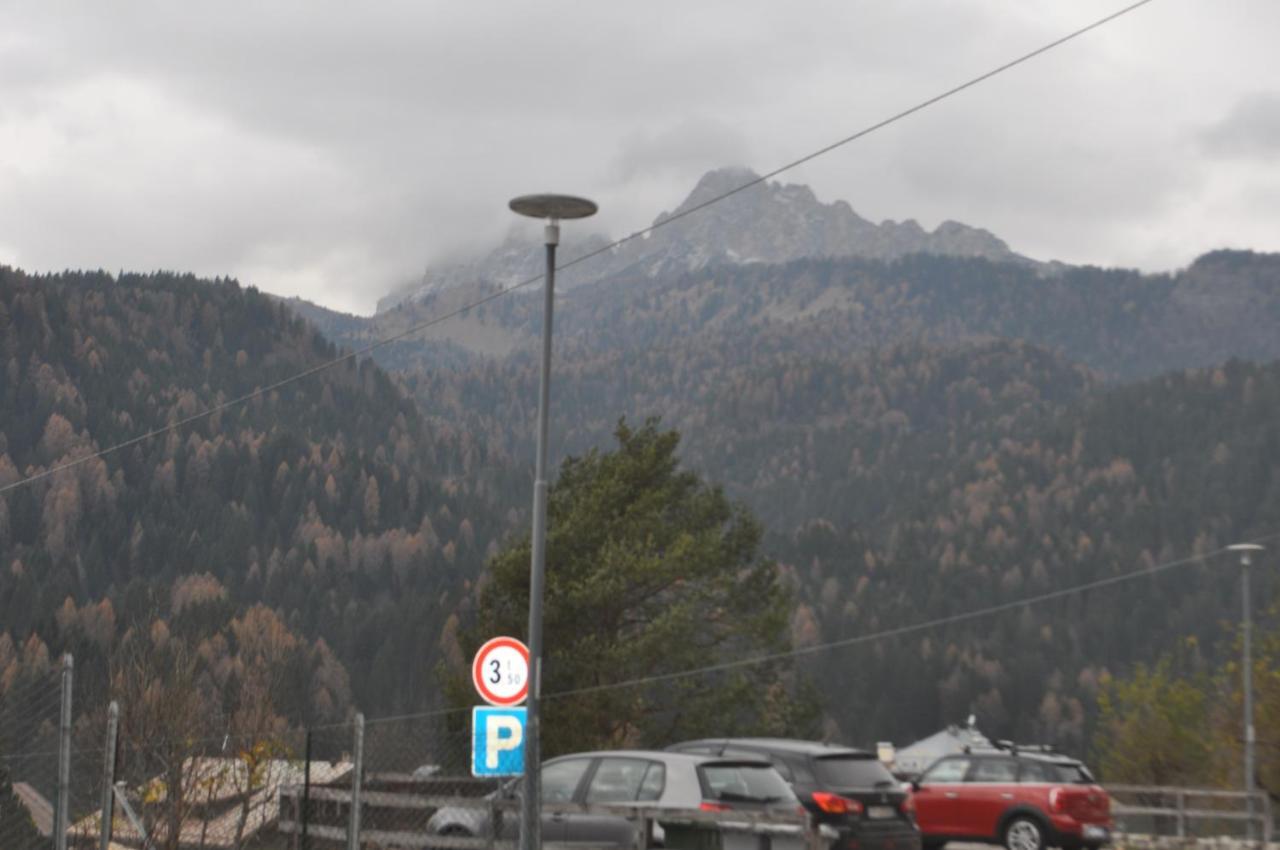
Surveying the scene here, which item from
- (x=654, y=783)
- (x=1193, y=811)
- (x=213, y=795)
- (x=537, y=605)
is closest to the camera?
(x=537, y=605)

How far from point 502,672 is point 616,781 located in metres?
2.71

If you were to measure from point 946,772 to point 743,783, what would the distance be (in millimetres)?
8449

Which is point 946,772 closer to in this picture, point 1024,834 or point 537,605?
point 1024,834

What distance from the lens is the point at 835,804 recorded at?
17484 millimetres

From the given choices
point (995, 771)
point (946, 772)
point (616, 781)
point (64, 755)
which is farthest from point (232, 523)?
point (64, 755)

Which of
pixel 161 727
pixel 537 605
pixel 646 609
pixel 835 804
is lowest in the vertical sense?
pixel 835 804

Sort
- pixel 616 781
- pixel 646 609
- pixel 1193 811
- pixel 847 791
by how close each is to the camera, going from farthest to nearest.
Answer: pixel 646 609 → pixel 1193 811 → pixel 847 791 → pixel 616 781

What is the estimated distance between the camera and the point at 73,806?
936 inches

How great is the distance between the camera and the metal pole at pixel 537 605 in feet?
39.3

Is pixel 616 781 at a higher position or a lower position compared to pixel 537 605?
lower

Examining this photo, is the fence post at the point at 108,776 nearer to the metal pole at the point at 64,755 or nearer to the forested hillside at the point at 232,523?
the metal pole at the point at 64,755

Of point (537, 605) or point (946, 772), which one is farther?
point (946, 772)

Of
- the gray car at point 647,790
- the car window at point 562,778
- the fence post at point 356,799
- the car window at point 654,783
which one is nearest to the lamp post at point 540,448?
the fence post at point 356,799

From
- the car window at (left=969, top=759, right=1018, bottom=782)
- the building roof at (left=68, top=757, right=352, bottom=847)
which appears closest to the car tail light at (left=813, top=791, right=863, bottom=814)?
the building roof at (left=68, top=757, right=352, bottom=847)
